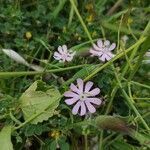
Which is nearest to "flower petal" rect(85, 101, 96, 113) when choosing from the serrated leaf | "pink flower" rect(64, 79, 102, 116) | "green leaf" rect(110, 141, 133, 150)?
"pink flower" rect(64, 79, 102, 116)

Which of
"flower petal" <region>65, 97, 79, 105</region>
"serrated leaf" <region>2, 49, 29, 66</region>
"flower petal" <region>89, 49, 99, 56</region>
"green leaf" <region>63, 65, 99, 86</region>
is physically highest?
"serrated leaf" <region>2, 49, 29, 66</region>

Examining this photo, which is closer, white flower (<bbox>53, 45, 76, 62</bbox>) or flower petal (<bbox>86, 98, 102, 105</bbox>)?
flower petal (<bbox>86, 98, 102, 105</bbox>)

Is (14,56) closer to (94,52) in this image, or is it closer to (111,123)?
(94,52)

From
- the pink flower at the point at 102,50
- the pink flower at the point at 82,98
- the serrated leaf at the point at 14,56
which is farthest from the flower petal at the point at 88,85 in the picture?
the serrated leaf at the point at 14,56

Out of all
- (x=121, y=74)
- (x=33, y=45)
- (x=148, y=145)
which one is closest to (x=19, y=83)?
(x=33, y=45)

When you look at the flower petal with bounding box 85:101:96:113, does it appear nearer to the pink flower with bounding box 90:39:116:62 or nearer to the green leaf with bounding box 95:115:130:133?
the green leaf with bounding box 95:115:130:133

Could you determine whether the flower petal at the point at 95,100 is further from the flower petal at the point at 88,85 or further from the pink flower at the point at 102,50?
the pink flower at the point at 102,50

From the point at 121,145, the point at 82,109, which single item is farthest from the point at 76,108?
the point at 121,145

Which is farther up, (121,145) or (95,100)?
(95,100)
